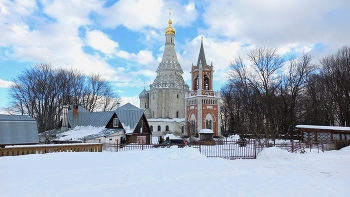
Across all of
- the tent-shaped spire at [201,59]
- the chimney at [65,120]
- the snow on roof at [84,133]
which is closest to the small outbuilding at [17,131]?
the snow on roof at [84,133]

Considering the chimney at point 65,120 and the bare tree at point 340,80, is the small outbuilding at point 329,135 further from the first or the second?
the chimney at point 65,120

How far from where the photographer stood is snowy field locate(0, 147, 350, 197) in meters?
7.85

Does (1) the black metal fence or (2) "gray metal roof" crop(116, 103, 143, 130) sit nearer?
(1) the black metal fence

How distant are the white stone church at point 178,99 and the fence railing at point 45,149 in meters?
27.7

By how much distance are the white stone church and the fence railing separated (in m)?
27.7

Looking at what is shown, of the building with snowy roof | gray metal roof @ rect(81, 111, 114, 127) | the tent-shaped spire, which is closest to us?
the building with snowy roof

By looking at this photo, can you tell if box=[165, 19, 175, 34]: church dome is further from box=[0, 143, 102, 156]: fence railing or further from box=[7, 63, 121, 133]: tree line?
box=[0, 143, 102, 156]: fence railing

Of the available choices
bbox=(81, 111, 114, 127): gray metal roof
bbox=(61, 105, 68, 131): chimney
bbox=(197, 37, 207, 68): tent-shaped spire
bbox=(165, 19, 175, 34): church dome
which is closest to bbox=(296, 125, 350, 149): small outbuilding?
bbox=(81, 111, 114, 127): gray metal roof

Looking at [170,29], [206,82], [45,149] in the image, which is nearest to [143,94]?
[170,29]

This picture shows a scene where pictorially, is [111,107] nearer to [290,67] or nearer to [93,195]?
[290,67]

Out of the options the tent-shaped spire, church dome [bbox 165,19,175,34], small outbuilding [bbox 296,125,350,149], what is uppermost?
church dome [bbox 165,19,175,34]

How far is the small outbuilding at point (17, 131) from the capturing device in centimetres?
1546

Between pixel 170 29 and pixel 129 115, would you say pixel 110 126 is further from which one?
pixel 170 29

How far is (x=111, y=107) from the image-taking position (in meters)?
48.0
